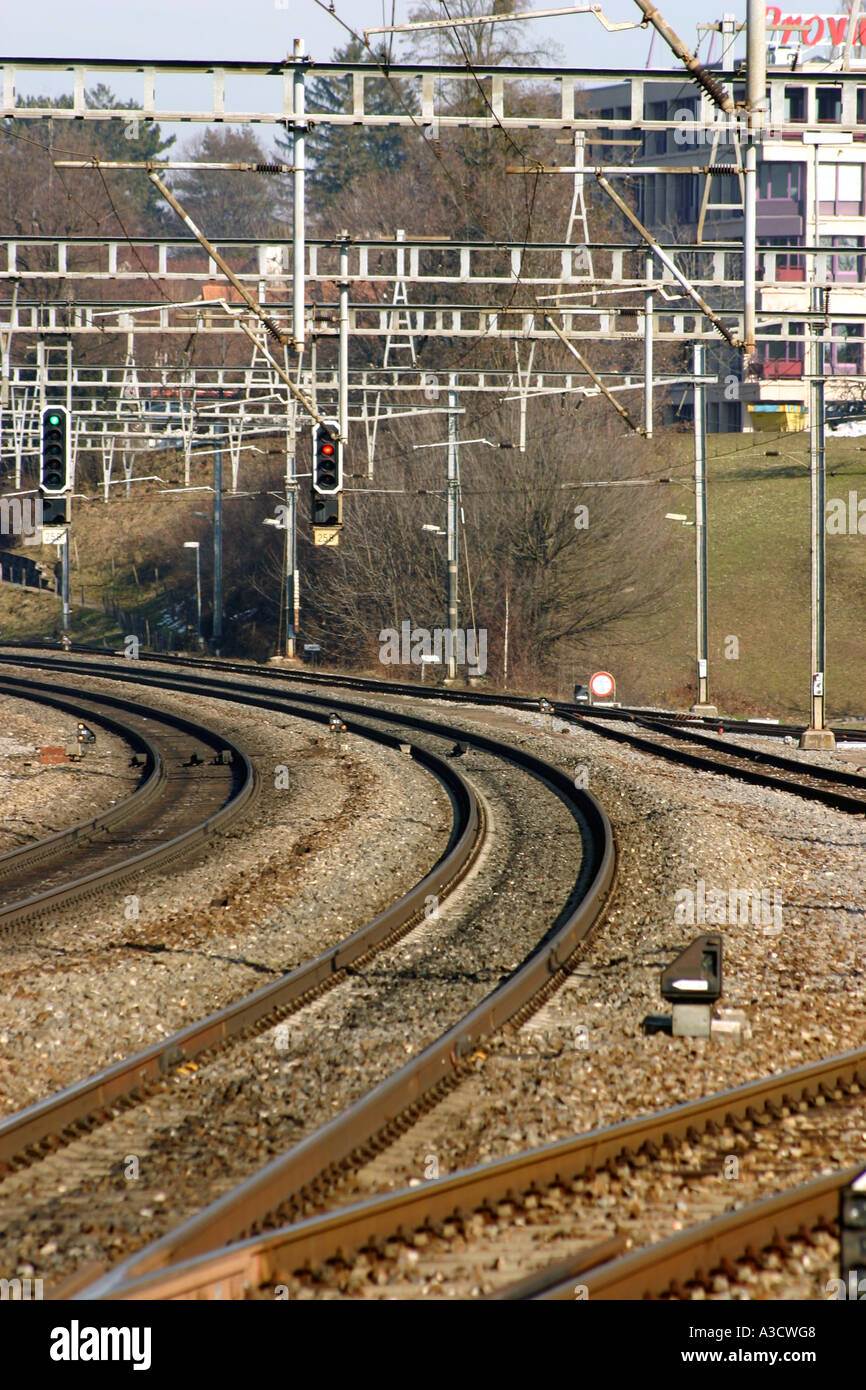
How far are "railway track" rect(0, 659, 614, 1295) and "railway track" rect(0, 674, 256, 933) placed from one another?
3052 millimetres

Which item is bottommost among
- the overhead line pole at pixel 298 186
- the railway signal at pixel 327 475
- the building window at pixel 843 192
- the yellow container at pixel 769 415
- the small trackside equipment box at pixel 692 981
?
the small trackside equipment box at pixel 692 981

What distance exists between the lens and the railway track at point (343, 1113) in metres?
5.55

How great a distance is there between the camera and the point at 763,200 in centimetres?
8344

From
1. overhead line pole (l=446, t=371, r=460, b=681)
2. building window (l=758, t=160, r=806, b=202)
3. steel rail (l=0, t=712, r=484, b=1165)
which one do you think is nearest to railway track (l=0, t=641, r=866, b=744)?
overhead line pole (l=446, t=371, r=460, b=681)

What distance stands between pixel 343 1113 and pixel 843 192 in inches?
3307

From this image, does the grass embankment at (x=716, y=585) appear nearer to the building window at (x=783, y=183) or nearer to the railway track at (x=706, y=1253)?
the building window at (x=783, y=183)

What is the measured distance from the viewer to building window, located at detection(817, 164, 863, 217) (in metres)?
79.9

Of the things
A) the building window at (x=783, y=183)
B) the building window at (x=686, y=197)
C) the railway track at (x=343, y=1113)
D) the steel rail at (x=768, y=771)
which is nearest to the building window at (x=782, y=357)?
the building window at (x=783, y=183)

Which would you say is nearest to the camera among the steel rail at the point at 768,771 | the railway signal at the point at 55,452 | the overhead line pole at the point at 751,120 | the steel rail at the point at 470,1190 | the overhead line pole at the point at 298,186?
the steel rail at the point at 470,1190

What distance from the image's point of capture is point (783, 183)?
84125mm

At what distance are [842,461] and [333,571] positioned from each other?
29.9 meters

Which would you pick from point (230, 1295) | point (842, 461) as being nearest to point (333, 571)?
point (842, 461)

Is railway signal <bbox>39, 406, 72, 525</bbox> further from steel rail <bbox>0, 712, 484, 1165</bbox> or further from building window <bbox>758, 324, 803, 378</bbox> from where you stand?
building window <bbox>758, 324, 803, 378</bbox>

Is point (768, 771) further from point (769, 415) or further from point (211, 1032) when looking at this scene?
point (211, 1032)
